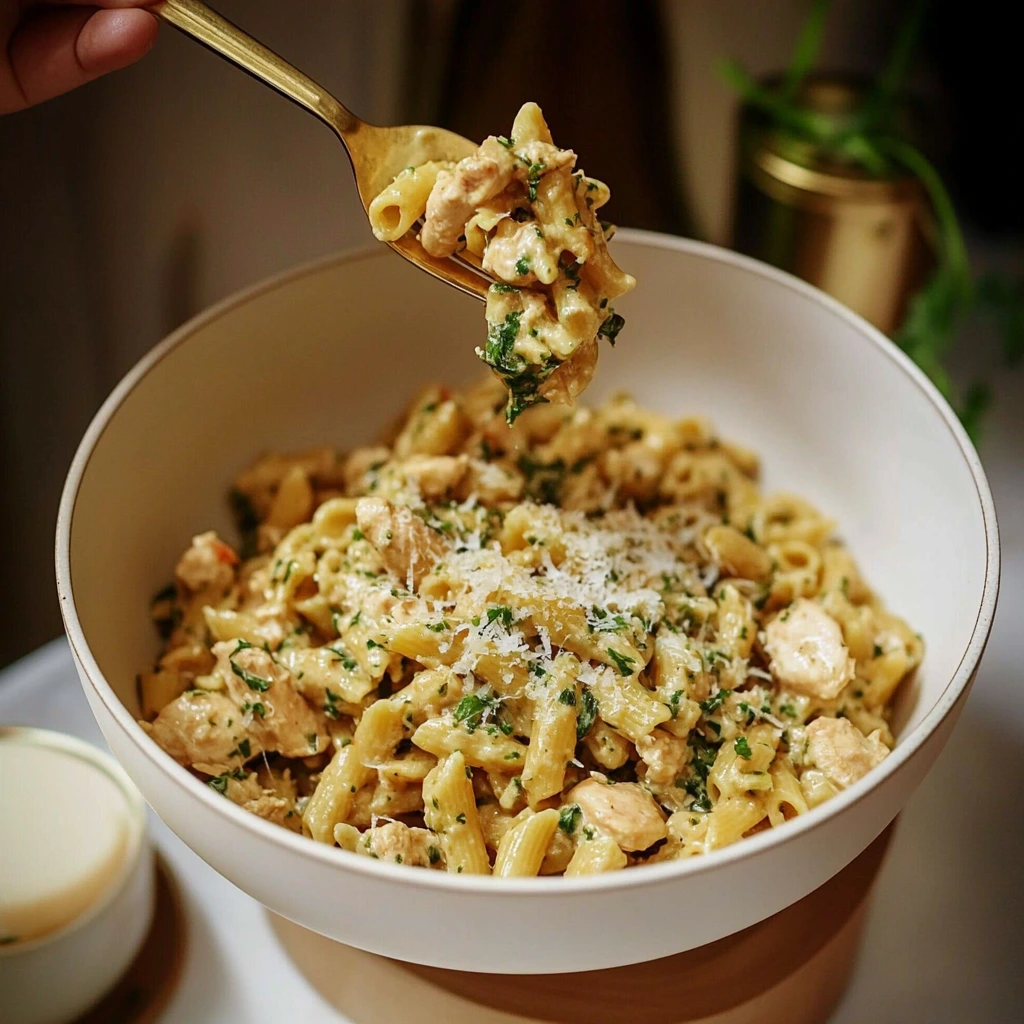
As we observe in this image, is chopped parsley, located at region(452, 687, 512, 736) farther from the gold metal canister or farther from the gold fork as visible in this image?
the gold metal canister

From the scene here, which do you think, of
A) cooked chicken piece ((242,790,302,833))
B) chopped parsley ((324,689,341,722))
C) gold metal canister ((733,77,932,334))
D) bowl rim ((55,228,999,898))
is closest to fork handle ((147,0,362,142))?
bowl rim ((55,228,999,898))

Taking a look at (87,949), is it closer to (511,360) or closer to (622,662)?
(622,662)

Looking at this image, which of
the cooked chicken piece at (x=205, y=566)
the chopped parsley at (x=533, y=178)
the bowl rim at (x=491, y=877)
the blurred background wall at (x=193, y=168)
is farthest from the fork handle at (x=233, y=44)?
the cooked chicken piece at (x=205, y=566)

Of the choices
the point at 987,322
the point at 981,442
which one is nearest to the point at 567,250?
the point at 981,442

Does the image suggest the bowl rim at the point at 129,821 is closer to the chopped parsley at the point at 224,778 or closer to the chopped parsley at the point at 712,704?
the chopped parsley at the point at 224,778

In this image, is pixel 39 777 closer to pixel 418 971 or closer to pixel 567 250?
pixel 418 971

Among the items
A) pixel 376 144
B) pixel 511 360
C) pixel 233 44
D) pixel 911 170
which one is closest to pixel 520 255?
pixel 511 360

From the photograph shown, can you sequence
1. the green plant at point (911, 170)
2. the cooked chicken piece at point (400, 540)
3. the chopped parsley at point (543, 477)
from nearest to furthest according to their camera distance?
1. the cooked chicken piece at point (400, 540)
2. the chopped parsley at point (543, 477)
3. the green plant at point (911, 170)

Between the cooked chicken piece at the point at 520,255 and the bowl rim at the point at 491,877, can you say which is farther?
the cooked chicken piece at the point at 520,255
